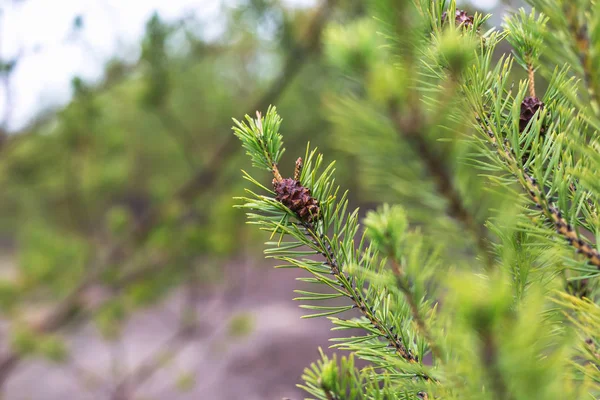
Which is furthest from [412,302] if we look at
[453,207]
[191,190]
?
[191,190]

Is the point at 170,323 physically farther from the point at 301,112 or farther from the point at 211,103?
the point at 301,112

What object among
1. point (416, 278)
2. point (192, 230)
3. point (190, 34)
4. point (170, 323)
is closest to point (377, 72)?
point (416, 278)

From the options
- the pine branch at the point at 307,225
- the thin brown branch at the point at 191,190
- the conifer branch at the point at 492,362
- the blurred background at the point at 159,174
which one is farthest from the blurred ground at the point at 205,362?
the conifer branch at the point at 492,362

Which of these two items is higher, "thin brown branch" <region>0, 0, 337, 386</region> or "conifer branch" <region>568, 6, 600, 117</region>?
"thin brown branch" <region>0, 0, 337, 386</region>

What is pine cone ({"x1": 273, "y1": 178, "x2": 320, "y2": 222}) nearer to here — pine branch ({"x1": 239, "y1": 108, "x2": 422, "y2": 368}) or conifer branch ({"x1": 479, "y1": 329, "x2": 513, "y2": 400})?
pine branch ({"x1": 239, "y1": 108, "x2": 422, "y2": 368})

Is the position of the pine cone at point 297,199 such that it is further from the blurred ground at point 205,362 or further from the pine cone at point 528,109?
the blurred ground at point 205,362

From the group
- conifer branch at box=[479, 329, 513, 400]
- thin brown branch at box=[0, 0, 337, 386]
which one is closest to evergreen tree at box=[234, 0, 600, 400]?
conifer branch at box=[479, 329, 513, 400]
